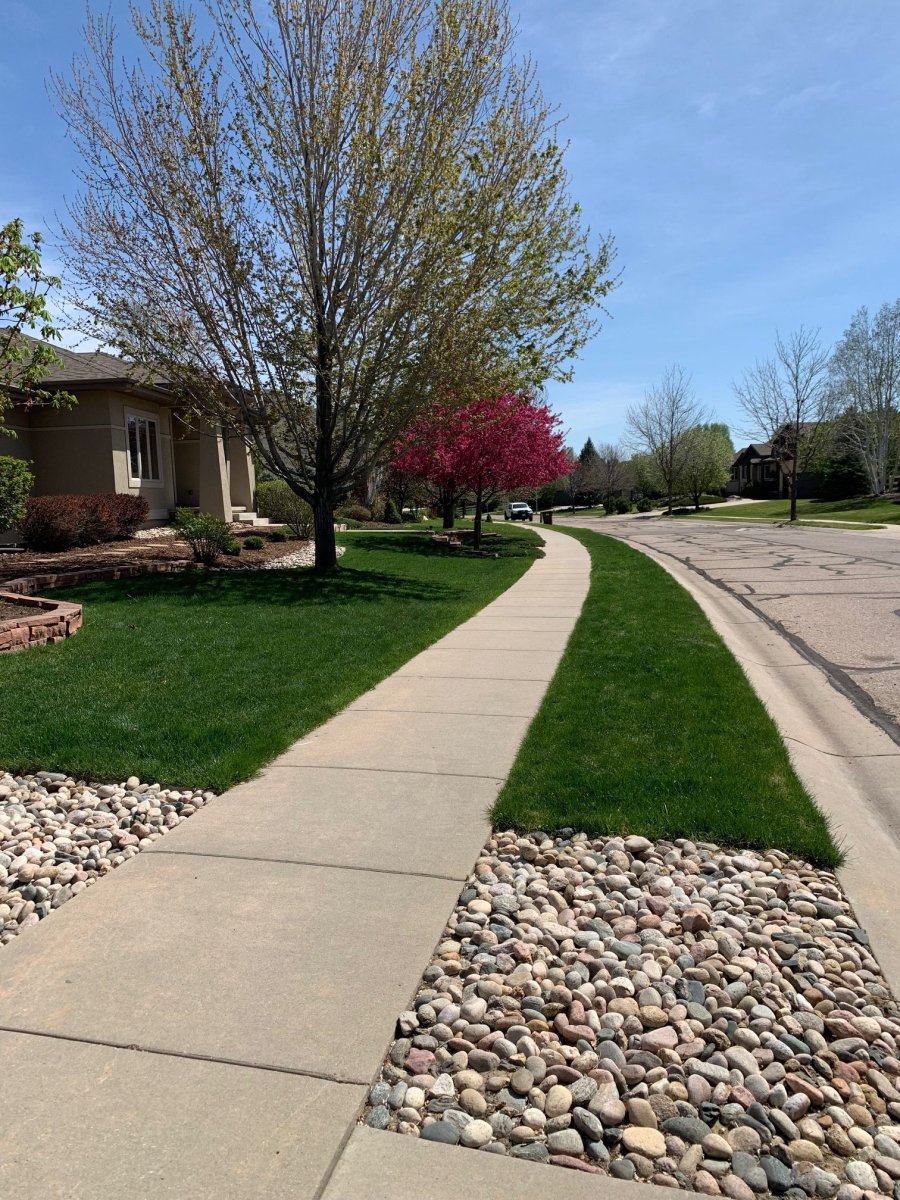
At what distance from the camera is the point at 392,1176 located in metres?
2.12

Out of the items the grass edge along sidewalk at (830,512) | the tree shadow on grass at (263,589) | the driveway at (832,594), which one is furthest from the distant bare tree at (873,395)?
the tree shadow on grass at (263,589)

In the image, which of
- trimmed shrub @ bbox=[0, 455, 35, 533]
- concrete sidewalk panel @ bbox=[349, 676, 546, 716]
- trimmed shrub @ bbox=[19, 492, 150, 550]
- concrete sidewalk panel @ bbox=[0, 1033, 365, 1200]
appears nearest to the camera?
concrete sidewalk panel @ bbox=[0, 1033, 365, 1200]

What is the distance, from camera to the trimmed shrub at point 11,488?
10.5 meters

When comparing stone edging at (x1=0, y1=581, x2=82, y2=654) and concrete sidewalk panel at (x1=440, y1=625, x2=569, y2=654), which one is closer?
stone edging at (x1=0, y1=581, x2=82, y2=654)

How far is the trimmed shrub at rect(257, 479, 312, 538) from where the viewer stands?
2363cm

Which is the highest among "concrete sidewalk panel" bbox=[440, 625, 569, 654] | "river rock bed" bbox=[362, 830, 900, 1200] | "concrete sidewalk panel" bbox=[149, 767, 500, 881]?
"concrete sidewalk panel" bbox=[440, 625, 569, 654]

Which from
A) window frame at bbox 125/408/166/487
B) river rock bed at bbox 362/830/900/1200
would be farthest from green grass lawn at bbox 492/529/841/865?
window frame at bbox 125/408/166/487

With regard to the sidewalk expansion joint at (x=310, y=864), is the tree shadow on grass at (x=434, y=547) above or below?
above

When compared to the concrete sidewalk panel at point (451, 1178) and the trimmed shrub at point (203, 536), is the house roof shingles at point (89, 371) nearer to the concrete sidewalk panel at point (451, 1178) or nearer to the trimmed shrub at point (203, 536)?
the trimmed shrub at point (203, 536)

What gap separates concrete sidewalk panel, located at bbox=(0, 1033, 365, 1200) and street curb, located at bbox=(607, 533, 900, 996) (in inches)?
80.9

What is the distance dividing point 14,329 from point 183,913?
850 centimetres

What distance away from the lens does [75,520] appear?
15.4m

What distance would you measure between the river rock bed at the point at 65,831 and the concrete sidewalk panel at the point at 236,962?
0.20m

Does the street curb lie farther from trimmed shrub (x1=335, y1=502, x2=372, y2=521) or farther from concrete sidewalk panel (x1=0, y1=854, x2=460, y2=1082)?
trimmed shrub (x1=335, y1=502, x2=372, y2=521)
